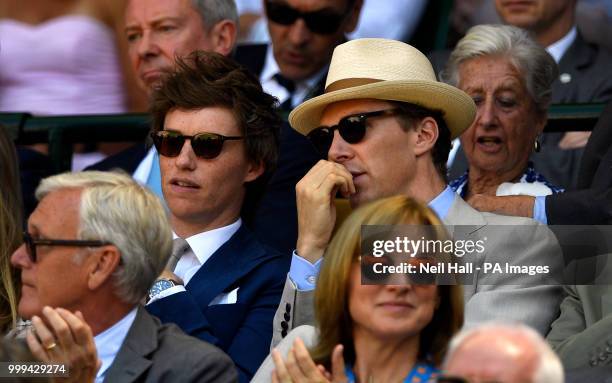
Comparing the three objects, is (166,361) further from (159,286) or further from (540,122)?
(540,122)

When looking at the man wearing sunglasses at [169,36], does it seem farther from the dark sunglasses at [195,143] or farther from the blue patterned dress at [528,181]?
the blue patterned dress at [528,181]

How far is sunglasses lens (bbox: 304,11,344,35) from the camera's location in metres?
7.60

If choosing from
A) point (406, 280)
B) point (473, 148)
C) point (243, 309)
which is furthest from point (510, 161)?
point (406, 280)

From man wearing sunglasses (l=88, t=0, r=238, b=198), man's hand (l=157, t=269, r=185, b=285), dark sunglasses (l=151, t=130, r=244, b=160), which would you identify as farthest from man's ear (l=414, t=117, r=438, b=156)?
man wearing sunglasses (l=88, t=0, r=238, b=198)

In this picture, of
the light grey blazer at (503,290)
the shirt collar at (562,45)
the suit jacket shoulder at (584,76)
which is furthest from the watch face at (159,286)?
the shirt collar at (562,45)

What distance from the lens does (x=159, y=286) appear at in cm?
583

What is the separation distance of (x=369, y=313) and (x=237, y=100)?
1.77m

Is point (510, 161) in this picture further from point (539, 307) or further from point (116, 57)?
point (116, 57)

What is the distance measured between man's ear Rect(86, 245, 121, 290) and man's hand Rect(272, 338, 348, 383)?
2.66 feet

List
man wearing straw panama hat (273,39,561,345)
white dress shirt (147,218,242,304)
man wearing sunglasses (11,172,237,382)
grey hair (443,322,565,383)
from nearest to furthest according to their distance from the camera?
1. grey hair (443,322,565,383)
2. man wearing sunglasses (11,172,237,382)
3. man wearing straw panama hat (273,39,561,345)
4. white dress shirt (147,218,242,304)

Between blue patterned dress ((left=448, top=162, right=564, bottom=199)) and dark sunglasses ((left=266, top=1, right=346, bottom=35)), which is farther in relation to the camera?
dark sunglasses ((left=266, top=1, right=346, bottom=35))

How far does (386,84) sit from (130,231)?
1.16m

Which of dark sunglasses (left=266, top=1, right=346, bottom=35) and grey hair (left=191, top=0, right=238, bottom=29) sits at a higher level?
dark sunglasses (left=266, top=1, right=346, bottom=35)

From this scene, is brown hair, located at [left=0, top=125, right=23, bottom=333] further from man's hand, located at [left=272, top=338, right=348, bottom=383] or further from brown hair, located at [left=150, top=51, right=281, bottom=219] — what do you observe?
man's hand, located at [left=272, top=338, right=348, bottom=383]
